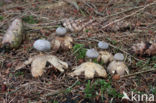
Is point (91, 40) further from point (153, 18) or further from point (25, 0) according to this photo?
point (25, 0)

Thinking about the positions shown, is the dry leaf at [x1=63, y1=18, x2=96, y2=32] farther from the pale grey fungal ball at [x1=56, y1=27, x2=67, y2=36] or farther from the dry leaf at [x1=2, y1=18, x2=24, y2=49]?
the dry leaf at [x1=2, y1=18, x2=24, y2=49]

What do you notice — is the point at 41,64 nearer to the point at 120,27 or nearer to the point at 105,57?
the point at 105,57

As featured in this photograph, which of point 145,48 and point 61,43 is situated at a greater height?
point 61,43

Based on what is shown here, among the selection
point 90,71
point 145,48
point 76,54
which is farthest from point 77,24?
point 90,71

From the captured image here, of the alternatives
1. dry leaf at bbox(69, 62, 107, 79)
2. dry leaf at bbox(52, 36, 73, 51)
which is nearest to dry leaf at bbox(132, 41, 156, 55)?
dry leaf at bbox(69, 62, 107, 79)

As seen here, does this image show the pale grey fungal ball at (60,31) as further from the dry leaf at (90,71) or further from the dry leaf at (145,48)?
the dry leaf at (145,48)

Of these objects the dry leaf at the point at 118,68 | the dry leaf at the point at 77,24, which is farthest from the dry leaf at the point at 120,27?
the dry leaf at the point at 118,68
